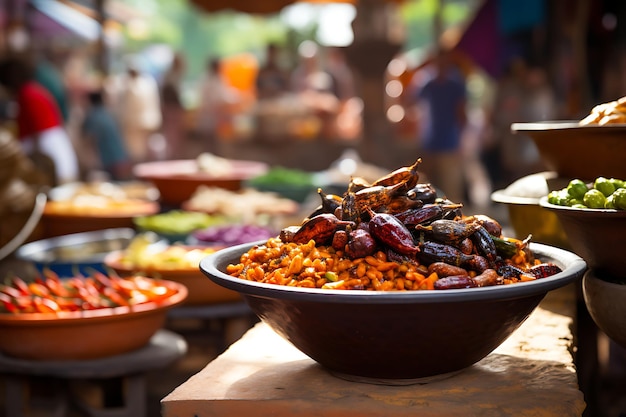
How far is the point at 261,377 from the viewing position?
6.37ft

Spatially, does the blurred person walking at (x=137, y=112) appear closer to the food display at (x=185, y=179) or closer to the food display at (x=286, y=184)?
the food display at (x=286, y=184)

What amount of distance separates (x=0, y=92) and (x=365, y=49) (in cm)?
480

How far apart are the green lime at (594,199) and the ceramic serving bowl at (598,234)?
3cm

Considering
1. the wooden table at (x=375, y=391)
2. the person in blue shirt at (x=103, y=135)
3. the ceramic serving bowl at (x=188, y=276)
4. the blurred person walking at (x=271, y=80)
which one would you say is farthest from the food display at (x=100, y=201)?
the blurred person walking at (x=271, y=80)

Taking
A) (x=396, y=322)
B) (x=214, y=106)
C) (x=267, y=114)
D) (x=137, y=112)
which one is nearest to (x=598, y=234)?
(x=396, y=322)

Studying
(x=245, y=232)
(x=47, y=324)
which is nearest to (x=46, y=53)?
(x=245, y=232)

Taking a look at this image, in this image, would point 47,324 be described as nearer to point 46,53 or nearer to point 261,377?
point 261,377

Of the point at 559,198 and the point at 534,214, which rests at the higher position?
the point at 559,198

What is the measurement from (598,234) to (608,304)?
7.2 inches

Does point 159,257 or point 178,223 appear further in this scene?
point 178,223

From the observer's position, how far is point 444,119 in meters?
10.3

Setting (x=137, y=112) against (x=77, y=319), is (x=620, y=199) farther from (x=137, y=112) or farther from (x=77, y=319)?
(x=137, y=112)

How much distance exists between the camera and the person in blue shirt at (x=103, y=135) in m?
11.5

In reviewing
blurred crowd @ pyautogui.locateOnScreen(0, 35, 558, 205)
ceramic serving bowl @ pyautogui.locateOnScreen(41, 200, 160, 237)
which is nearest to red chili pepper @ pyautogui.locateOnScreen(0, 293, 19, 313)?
ceramic serving bowl @ pyautogui.locateOnScreen(41, 200, 160, 237)
